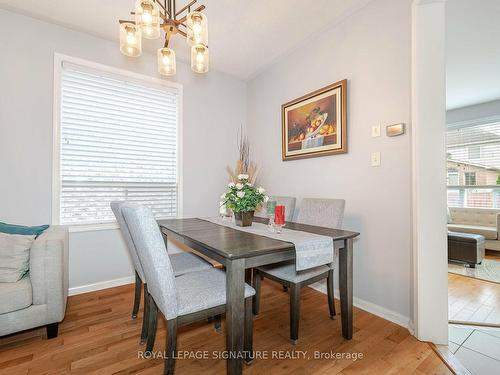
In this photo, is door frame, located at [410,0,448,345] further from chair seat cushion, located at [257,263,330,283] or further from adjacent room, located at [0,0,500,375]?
chair seat cushion, located at [257,263,330,283]

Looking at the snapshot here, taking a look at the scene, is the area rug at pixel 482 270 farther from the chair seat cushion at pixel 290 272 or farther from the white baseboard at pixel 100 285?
the white baseboard at pixel 100 285

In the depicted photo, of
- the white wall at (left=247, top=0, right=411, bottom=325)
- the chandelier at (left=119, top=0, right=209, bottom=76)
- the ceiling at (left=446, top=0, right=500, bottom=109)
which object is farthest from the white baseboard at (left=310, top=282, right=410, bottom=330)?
the ceiling at (left=446, top=0, right=500, bottom=109)

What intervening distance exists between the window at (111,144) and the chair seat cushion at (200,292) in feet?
5.29

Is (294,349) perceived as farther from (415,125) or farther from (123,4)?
(123,4)

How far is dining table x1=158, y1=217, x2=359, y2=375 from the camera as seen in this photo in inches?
48.0

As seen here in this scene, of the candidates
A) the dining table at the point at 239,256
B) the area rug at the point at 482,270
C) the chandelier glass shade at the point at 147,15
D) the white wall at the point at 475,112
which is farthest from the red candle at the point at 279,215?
the white wall at the point at 475,112

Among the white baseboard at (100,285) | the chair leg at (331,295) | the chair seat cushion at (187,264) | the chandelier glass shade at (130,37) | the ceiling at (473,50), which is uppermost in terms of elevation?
the ceiling at (473,50)

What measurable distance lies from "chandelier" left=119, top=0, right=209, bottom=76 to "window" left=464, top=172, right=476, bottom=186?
5463 mm

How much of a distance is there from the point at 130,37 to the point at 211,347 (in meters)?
2.04

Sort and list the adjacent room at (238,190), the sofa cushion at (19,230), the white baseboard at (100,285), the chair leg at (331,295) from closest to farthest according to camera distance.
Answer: the adjacent room at (238,190)
the sofa cushion at (19,230)
the chair leg at (331,295)
the white baseboard at (100,285)

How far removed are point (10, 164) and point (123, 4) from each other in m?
1.69

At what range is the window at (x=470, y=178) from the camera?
4777 millimetres

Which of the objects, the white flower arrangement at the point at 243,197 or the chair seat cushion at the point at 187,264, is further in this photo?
the white flower arrangement at the point at 243,197

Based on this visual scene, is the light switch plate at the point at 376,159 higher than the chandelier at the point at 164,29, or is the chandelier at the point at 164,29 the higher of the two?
the chandelier at the point at 164,29
